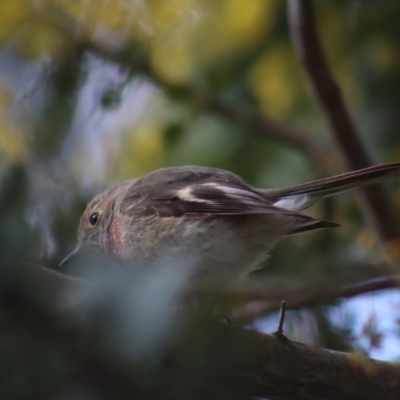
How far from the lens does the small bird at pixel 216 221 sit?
3.76m

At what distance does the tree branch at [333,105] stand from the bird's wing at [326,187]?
2.71ft

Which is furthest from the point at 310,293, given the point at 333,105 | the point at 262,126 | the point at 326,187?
the point at 262,126

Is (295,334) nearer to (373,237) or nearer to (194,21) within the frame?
(373,237)

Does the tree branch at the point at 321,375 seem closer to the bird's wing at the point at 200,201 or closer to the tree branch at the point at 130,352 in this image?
the bird's wing at the point at 200,201

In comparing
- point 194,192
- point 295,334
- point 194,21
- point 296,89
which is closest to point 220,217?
point 194,192

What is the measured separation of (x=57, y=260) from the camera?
2102mm

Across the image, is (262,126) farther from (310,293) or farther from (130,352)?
(130,352)

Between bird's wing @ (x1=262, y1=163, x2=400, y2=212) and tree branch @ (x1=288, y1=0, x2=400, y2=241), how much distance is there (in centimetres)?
83

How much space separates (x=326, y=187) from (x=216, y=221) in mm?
632

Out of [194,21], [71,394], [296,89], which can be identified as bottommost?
[71,394]

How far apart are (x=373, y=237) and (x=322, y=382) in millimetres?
2600

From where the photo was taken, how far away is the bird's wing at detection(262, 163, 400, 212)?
3586 millimetres

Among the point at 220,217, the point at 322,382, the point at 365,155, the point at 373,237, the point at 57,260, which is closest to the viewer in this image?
the point at 57,260

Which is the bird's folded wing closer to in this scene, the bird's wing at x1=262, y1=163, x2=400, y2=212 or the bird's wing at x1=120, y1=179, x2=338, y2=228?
the bird's wing at x1=120, y1=179, x2=338, y2=228
